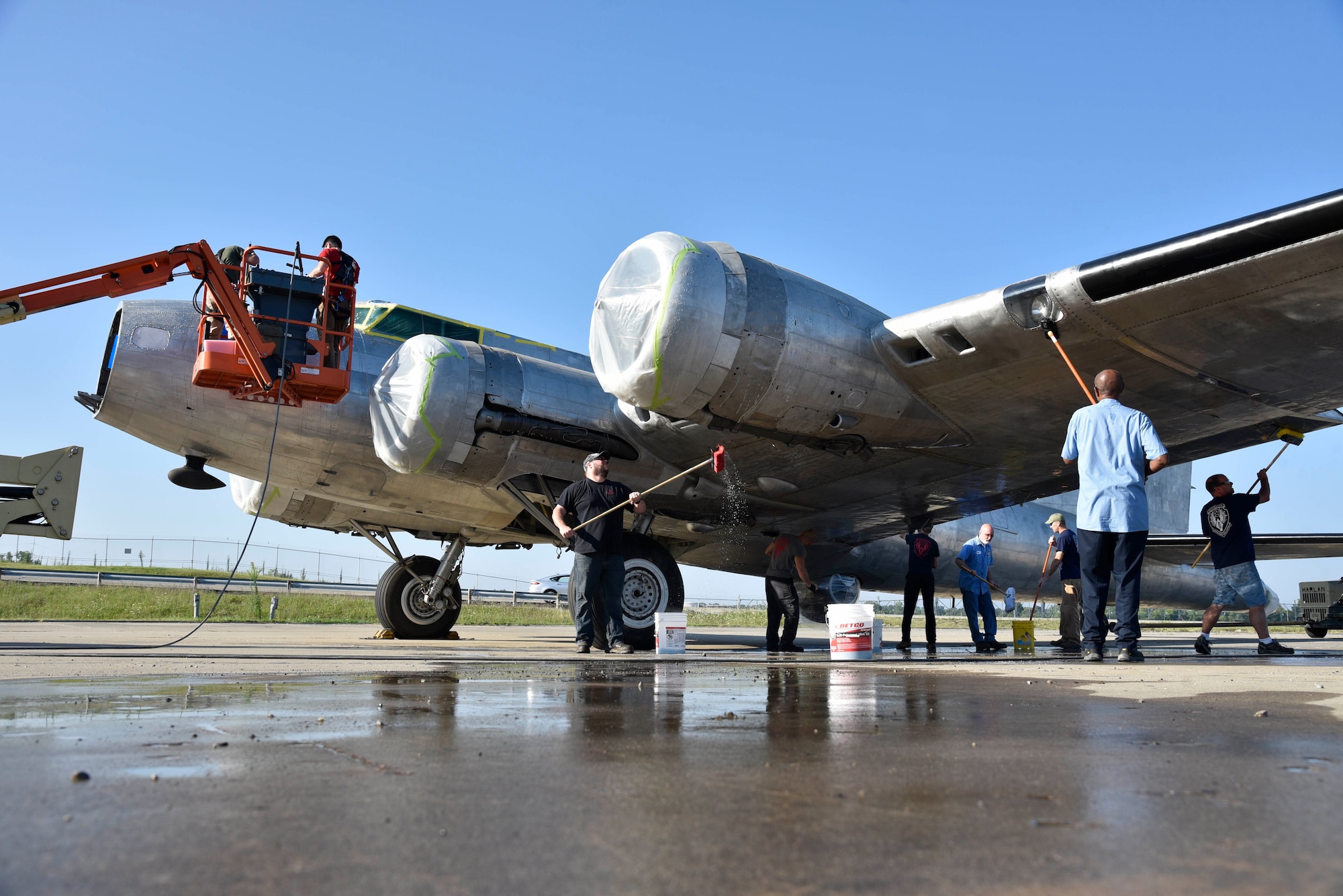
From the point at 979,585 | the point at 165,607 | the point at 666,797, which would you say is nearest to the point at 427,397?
the point at 979,585

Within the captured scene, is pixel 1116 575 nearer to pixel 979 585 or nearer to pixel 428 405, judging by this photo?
pixel 979 585

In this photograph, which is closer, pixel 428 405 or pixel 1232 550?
pixel 1232 550

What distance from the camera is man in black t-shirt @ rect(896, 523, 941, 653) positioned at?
35.3 feet

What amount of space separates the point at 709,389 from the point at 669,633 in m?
2.04

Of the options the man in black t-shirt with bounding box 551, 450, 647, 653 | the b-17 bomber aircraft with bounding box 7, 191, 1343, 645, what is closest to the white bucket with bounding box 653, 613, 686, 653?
the man in black t-shirt with bounding box 551, 450, 647, 653

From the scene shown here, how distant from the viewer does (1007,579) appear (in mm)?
16219

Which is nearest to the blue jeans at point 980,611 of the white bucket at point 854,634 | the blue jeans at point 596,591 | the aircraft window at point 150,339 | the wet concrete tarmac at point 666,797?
the white bucket at point 854,634

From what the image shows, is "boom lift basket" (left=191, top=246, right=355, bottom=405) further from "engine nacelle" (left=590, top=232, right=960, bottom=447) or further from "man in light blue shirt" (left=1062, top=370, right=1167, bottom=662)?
"man in light blue shirt" (left=1062, top=370, right=1167, bottom=662)

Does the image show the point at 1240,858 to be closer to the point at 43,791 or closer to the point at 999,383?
the point at 43,791

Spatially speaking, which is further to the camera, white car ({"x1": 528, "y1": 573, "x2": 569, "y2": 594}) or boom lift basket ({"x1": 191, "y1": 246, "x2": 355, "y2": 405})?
white car ({"x1": 528, "y1": 573, "x2": 569, "y2": 594})

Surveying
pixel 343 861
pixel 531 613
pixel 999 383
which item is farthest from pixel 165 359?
pixel 531 613

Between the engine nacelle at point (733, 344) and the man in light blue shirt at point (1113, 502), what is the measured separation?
2.41 metres

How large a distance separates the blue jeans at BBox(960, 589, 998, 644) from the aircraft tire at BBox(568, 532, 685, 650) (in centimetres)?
356

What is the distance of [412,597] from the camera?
505 inches
